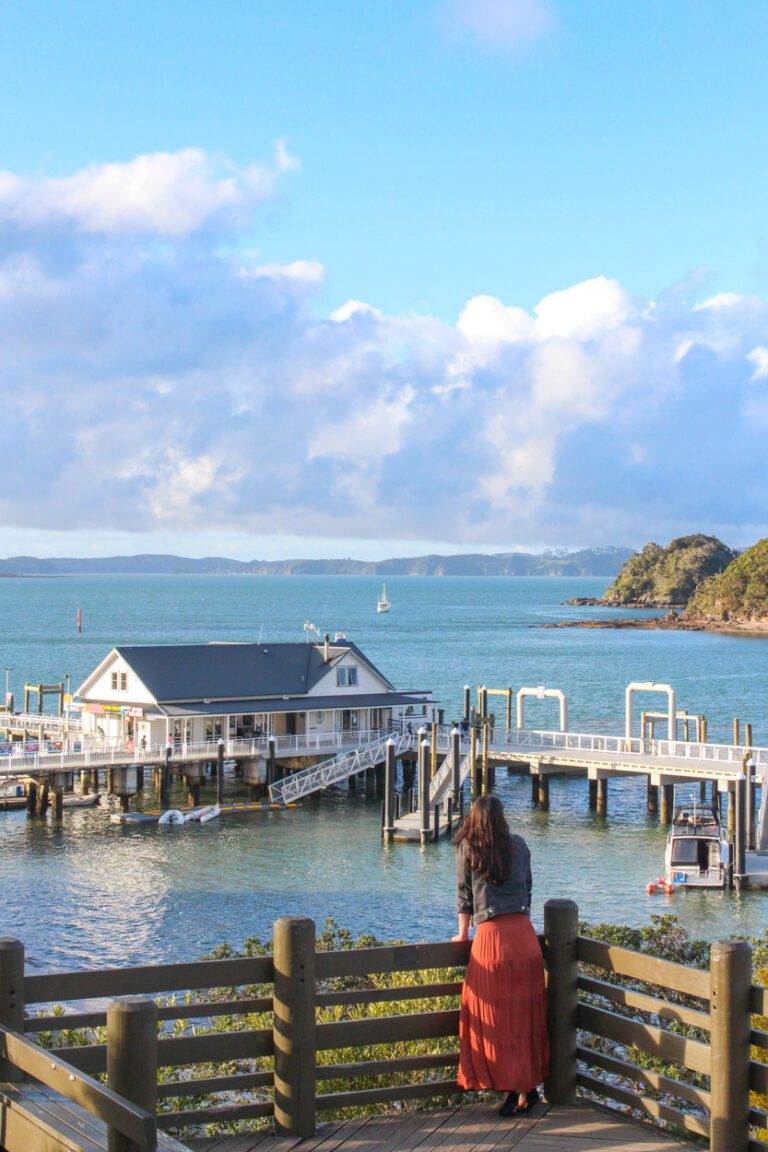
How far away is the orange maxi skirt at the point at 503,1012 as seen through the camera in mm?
7941

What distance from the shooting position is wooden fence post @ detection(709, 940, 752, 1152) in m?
7.08

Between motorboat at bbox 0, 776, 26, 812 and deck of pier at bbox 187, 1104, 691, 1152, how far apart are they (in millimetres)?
41194

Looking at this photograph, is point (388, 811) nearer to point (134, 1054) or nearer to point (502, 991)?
point (502, 991)

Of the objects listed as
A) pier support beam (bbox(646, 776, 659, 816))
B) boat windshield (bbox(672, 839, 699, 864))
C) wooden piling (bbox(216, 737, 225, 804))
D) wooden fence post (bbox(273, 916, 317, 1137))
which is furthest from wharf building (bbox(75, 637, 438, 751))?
wooden fence post (bbox(273, 916, 317, 1137))

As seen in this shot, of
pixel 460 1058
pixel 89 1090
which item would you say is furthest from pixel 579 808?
pixel 89 1090

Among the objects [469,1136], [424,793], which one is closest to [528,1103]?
[469,1136]

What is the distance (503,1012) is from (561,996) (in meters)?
0.41

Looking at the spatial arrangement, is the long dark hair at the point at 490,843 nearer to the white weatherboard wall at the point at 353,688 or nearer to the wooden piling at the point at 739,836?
the wooden piling at the point at 739,836

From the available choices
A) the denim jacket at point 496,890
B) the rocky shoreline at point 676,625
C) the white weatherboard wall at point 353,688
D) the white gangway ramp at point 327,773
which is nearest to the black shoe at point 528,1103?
the denim jacket at point 496,890

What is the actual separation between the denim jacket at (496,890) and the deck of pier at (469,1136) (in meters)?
1.16

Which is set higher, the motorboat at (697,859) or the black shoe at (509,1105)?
the black shoe at (509,1105)

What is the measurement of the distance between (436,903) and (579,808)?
16.0 meters

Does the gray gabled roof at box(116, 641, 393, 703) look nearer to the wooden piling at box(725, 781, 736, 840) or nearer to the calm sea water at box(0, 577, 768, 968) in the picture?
the calm sea water at box(0, 577, 768, 968)

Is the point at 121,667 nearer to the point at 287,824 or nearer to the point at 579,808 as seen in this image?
the point at 287,824
